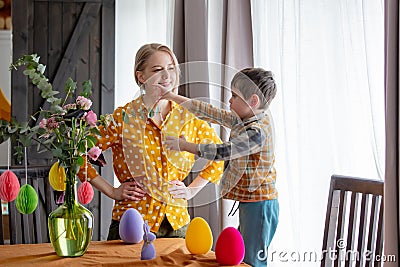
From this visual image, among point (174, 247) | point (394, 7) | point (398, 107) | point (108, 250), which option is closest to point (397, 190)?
point (398, 107)

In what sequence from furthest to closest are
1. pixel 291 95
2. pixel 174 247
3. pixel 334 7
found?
1. pixel 291 95
2. pixel 334 7
3. pixel 174 247

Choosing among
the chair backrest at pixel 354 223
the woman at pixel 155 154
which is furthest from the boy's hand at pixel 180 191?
the chair backrest at pixel 354 223

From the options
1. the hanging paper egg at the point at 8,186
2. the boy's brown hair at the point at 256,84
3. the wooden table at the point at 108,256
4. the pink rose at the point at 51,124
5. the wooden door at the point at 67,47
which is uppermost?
the wooden door at the point at 67,47

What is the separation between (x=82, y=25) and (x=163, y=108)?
193 centimetres

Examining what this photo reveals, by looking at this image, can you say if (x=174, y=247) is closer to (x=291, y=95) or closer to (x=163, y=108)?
(x=163, y=108)

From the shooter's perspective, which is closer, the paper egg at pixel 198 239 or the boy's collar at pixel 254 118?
the paper egg at pixel 198 239

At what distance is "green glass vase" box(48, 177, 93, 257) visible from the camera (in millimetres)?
Answer: 1869

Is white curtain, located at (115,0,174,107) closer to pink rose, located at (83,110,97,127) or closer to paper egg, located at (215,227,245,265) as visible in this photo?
pink rose, located at (83,110,97,127)

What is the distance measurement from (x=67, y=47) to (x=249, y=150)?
2191 millimetres

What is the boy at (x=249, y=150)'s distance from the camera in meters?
2.02

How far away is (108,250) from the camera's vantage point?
197 centimetres

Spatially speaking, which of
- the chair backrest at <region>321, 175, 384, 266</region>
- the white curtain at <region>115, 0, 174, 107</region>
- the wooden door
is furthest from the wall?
the chair backrest at <region>321, 175, 384, 266</region>

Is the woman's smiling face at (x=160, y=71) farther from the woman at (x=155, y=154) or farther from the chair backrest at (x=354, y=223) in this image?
the chair backrest at (x=354, y=223)

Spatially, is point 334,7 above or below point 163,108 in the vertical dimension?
above
